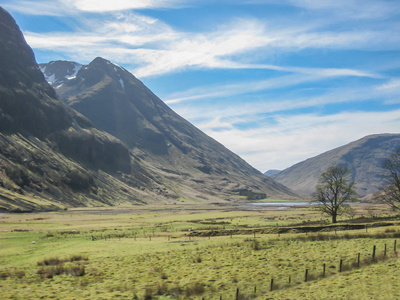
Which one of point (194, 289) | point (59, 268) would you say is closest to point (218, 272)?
point (194, 289)

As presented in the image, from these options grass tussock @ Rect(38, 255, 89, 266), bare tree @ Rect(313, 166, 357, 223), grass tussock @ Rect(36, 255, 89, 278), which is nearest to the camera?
grass tussock @ Rect(36, 255, 89, 278)

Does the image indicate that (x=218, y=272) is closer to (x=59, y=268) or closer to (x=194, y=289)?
(x=194, y=289)

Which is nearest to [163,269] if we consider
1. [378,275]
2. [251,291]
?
[251,291]

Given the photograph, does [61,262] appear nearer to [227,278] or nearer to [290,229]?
[227,278]

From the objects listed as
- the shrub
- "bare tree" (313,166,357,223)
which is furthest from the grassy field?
"bare tree" (313,166,357,223)

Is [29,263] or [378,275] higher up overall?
[378,275]

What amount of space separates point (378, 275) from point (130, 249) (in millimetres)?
30425

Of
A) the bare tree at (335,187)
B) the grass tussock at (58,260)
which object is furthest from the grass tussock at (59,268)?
the bare tree at (335,187)

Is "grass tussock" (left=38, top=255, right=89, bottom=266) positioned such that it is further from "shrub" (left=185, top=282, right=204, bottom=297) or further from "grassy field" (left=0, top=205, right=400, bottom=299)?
"shrub" (left=185, top=282, right=204, bottom=297)

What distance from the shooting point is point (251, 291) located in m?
25.2

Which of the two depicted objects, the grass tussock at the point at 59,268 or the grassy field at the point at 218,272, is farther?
the grass tussock at the point at 59,268

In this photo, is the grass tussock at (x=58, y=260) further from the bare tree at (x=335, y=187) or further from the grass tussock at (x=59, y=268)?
the bare tree at (x=335, y=187)

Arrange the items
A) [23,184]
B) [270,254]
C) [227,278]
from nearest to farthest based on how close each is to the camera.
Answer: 1. [227,278]
2. [270,254]
3. [23,184]

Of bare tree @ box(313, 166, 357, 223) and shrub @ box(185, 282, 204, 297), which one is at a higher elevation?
bare tree @ box(313, 166, 357, 223)
